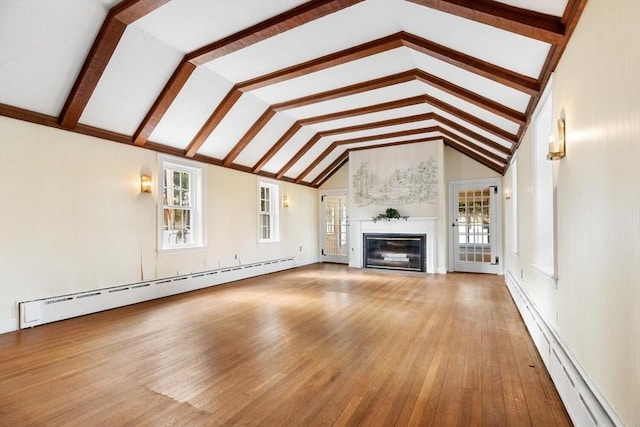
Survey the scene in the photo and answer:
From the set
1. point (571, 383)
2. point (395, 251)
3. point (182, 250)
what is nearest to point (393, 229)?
point (395, 251)

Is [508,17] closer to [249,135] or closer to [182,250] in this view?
[249,135]

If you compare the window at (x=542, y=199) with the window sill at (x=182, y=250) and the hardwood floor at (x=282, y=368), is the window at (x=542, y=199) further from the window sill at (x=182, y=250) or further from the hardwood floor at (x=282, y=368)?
the window sill at (x=182, y=250)

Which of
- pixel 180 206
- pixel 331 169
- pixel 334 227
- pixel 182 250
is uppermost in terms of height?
pixel 331 169

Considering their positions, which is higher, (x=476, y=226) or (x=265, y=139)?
(x=265, y=139)

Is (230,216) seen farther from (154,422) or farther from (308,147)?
(154,422)

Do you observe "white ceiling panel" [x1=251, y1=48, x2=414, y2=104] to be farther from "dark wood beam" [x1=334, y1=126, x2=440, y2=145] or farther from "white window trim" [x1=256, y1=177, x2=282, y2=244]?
"white window trim" [x1=256, y1=177, x2=282, y2=244]

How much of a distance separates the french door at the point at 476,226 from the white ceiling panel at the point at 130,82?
22.5ft

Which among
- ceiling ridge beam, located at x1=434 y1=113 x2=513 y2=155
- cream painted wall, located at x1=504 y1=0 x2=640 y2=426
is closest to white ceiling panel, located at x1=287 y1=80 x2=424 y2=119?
ceiling ridge beam, located at x1=434 y1=113 x2=513 y2=155

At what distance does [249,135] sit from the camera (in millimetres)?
6273

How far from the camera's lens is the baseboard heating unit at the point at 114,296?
387 centimetres

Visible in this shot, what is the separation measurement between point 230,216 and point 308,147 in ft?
8.37

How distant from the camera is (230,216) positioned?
22.6 feet

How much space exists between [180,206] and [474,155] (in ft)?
21.8

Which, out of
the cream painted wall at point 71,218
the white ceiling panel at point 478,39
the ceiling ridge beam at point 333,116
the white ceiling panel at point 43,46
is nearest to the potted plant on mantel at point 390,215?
the ceiling ridge beam at point 333,116
